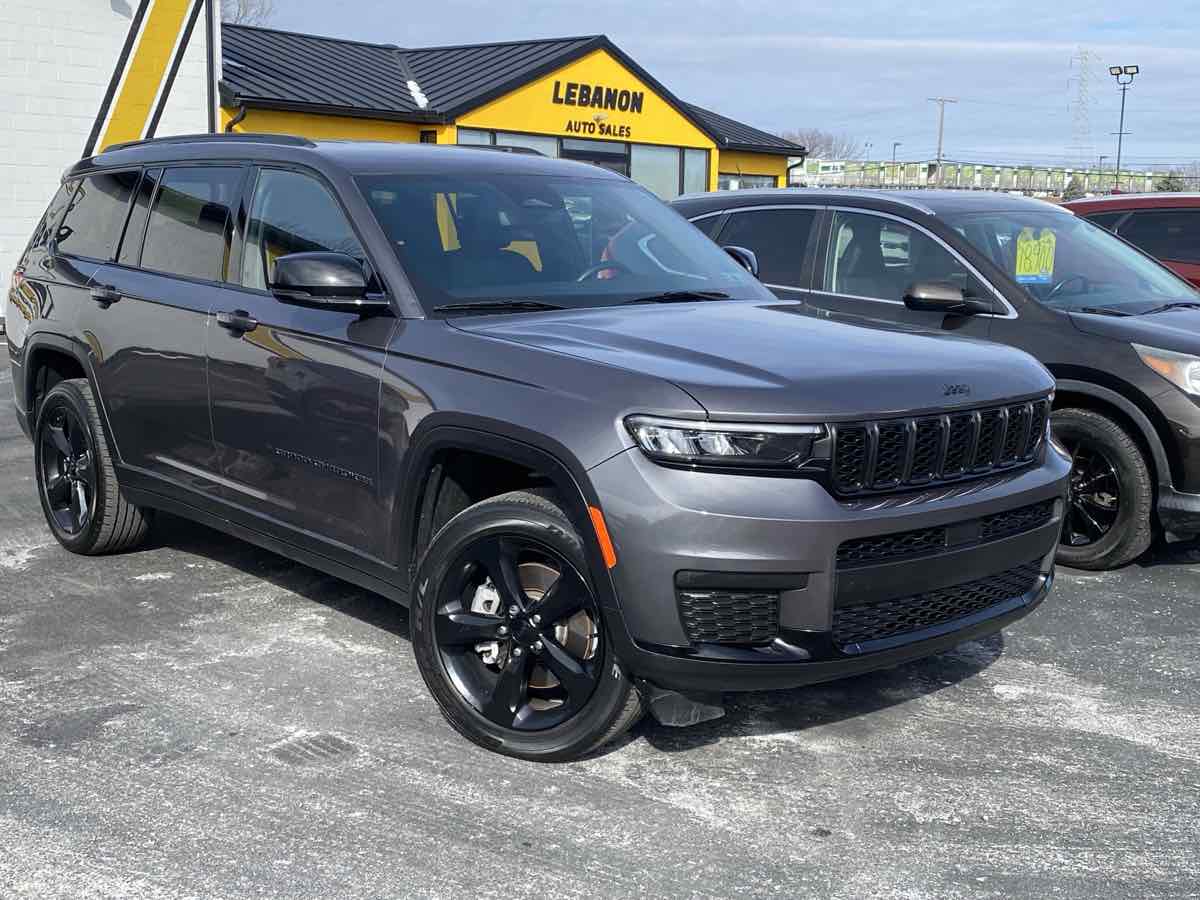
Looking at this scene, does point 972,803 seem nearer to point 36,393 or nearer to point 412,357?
point 412,357

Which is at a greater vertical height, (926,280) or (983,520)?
(926,280)

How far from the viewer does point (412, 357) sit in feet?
13.8

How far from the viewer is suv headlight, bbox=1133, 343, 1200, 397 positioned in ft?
19.4

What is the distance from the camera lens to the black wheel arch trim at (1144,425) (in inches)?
234

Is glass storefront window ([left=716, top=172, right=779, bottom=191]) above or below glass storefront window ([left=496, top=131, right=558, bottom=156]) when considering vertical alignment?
below

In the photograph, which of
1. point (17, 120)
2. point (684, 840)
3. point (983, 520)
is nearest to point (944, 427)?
point (983, 520)

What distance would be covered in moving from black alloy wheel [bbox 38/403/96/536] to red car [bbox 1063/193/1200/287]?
282 inches

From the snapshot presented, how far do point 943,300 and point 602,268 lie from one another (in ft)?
6.54

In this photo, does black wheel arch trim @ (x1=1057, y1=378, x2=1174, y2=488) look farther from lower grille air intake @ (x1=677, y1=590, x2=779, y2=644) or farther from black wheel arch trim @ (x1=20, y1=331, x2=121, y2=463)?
black wheel arch trim @ (x1=20, y1=331, x2=121, y2=463)

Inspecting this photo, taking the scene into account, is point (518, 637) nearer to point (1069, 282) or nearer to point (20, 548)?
point (20, 548)

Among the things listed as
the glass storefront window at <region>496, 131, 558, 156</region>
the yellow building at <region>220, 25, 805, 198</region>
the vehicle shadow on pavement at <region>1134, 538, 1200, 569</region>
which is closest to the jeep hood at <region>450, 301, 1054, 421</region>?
the vehicle shadow on pavement at <region>1134, 538, 1200, 569</region>

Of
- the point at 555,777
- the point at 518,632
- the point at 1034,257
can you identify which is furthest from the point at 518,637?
the point at 1034,257

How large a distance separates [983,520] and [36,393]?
4.63 metres

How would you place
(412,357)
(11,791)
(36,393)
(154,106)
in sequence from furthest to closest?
1. (154,106)
2. (36,393)
3. (412,357)
4. (11,791)
